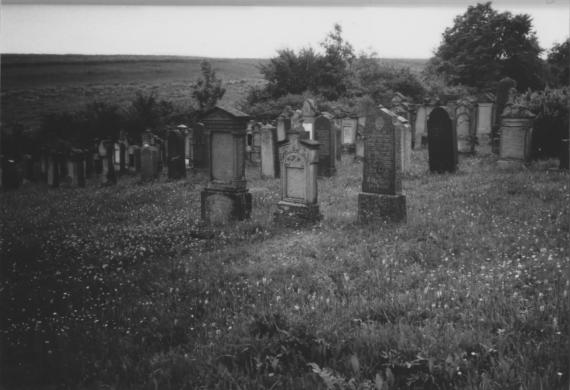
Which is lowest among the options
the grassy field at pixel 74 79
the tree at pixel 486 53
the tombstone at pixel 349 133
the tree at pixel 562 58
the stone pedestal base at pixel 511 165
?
the stone pedestal base at pixel 511 165

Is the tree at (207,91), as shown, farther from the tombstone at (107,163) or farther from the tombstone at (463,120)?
the tombstone at (463,120)

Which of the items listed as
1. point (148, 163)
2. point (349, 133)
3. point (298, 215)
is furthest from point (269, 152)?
point (349, 133)

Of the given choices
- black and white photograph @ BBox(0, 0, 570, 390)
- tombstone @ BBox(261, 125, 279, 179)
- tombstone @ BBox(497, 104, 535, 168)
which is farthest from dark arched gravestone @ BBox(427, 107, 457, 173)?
tombstone @ BBox(261, 125, 279, 179)

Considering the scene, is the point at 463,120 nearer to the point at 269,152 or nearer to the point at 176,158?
the point at 269,152

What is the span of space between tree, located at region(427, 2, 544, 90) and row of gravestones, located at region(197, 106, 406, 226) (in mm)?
19857

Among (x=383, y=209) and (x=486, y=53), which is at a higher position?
(x=486, y=53)

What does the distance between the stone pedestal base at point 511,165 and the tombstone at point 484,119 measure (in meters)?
5.23

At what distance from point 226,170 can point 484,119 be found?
11141 millimetres

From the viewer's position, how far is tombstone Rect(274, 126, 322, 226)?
7.58m

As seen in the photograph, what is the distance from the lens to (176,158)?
1304cm

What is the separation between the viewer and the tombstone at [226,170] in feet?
26.8

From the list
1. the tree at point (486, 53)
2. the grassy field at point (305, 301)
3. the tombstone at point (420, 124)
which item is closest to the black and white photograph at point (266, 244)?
the grassy field at point (305, 301)

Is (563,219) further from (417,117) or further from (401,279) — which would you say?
(417,117)

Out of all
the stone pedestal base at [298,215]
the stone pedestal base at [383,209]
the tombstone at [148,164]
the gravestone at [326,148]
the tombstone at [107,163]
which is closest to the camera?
the stone pedestal base at [383,209]
